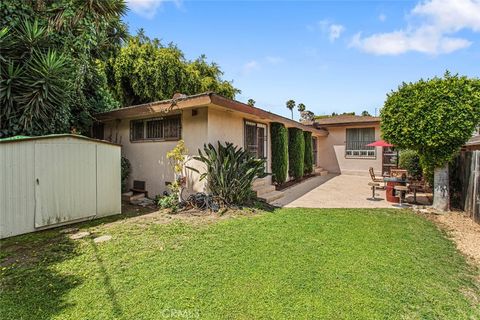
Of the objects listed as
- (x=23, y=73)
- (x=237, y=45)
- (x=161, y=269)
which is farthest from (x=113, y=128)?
(x=161, y=269)

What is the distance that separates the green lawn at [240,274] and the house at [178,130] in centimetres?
329

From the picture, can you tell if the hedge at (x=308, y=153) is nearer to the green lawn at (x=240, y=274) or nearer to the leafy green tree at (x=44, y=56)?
the green lawn at (x=240, y=274)

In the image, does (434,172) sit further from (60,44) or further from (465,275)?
(60,44)

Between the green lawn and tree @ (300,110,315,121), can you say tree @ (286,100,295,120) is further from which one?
the green lawn

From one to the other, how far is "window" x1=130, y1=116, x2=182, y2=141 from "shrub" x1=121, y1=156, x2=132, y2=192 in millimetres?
888

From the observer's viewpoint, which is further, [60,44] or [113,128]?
[113,128]

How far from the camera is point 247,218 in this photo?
261 inches

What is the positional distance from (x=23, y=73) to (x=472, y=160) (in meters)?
12.4

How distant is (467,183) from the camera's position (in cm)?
724

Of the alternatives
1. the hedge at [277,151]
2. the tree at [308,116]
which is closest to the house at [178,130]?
the hedge at [277,151]

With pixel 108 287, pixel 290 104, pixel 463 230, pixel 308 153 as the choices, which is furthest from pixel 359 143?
pixel 290 104

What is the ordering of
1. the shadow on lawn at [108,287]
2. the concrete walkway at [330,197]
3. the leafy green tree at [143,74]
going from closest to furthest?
the shadow on lawn at [108,287], the concrete walkway at [330,197], the leafy green tree at [143,74]

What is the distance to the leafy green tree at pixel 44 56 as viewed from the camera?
6922 mm

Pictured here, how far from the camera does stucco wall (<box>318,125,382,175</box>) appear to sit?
54.2 ft
